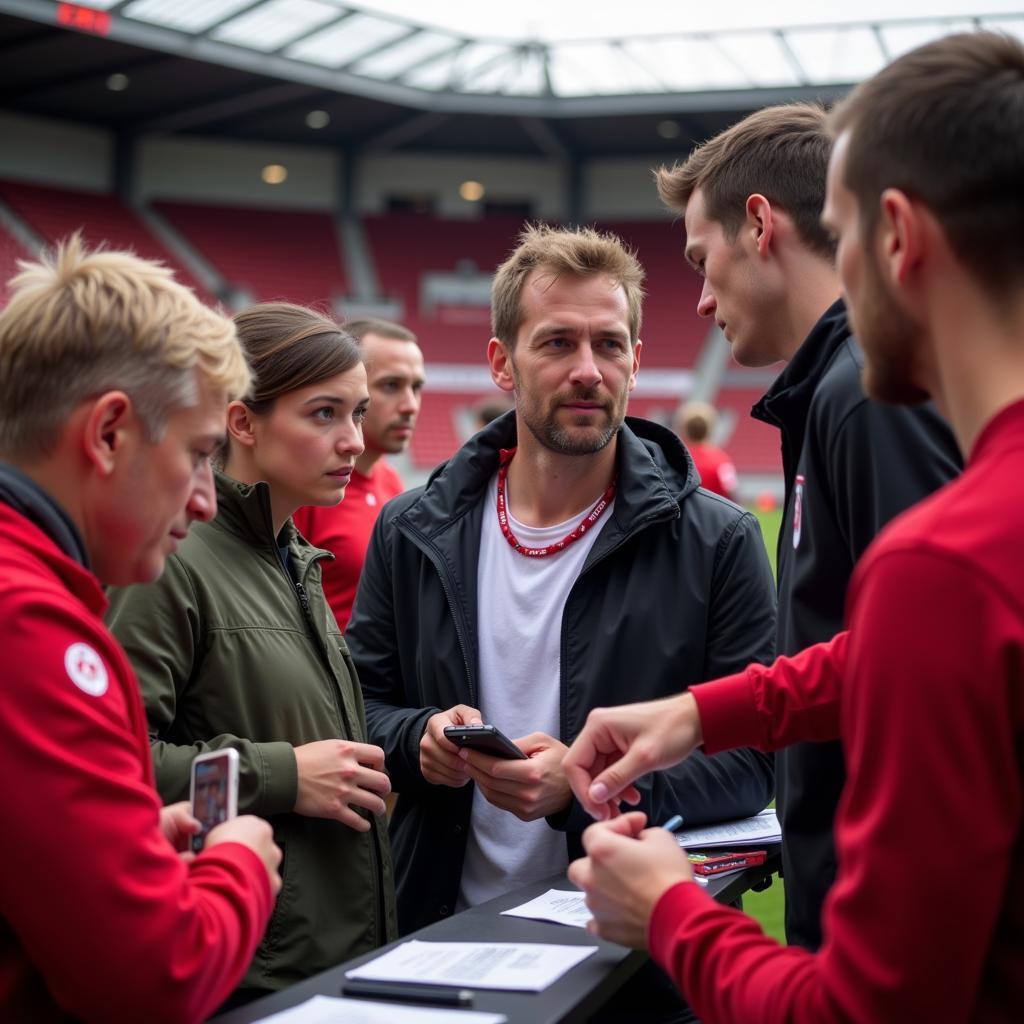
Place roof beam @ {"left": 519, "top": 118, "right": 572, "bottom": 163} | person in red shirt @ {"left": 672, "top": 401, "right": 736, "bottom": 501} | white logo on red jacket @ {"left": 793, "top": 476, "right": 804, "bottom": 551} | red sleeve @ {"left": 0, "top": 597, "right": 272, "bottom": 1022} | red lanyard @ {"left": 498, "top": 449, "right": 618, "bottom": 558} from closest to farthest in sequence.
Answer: red sleeve @ {"left": 0, "top": 597, "right": 272, "bottom": 1022} → white logo on red jacket @ {"left": 793, "top": 476, "right": 804, "bottom": 551} → red lanyard @ {"left": 498, "top": 449, "right": 618, "bottom": 558} → person in red shirt @ {"left": 672, "top": 401, "right": 736, "bottom": 501} → roof beam @ {"left": 519, "top": 118, "right": 572, "bottom": 163}

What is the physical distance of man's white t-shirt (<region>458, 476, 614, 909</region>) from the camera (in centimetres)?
291

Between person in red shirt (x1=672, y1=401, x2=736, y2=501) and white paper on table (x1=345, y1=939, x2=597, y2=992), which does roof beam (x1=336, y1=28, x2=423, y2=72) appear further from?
white paper on table (x1=345, y1=939, x2=597, y2=992)

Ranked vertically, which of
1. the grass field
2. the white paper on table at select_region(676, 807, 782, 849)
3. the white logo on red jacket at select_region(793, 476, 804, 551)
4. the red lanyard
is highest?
the white logo on red jacket at select_region(793, 476, 804, 551)

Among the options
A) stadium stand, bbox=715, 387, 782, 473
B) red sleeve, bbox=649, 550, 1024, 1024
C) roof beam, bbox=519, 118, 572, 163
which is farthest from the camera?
stadium stand, bbox=715, 387, 782, 473

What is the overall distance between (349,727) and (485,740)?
0.40 metres

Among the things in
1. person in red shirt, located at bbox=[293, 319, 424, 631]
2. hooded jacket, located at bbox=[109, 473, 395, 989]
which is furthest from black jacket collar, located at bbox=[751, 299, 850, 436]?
person in red shirt, located at bbox=[293, 319, 424, 631]

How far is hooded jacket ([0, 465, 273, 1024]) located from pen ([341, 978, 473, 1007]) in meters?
0.34

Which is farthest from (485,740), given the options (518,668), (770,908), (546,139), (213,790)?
(546,139)

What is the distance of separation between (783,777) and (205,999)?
4.35ft

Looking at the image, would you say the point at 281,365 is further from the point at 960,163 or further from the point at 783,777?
the point at 960,163

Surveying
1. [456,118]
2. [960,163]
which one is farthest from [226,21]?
[960,163]

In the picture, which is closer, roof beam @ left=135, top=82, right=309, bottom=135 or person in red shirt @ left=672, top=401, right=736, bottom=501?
person in red shirt @ left=672, top=401, right=736, bottom=501

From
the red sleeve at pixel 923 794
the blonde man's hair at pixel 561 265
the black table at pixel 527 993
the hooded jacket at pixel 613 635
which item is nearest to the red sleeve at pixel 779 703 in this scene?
the black table at pixel 527 993

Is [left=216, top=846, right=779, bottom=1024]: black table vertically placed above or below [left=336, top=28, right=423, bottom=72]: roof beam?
below
